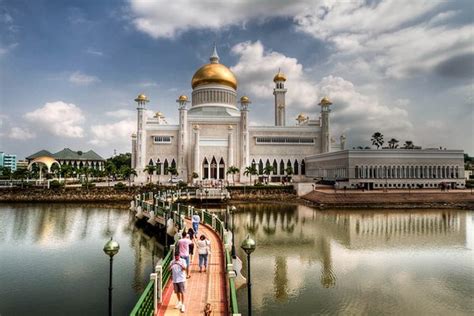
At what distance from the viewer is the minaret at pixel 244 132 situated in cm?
5106

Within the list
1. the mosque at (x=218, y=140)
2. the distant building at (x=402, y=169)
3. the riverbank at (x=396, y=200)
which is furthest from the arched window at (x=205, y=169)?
the distant building at (x=402, y=169)

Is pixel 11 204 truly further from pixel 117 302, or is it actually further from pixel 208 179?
pixel 117 302

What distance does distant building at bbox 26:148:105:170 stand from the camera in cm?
7356

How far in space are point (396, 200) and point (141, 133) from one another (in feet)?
123

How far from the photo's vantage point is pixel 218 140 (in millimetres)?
50812

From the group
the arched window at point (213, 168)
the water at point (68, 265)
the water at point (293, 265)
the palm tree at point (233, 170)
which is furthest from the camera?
the arched window at point (213, 168)

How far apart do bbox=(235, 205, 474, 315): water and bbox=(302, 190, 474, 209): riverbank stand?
7.34 meters

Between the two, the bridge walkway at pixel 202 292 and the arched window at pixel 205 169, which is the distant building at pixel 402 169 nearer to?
the arched window at pixel 205 169

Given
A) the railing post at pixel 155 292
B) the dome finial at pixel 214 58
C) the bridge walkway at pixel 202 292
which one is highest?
the dome finial at pixel 214 58

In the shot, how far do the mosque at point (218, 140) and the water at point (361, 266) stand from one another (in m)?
25.7

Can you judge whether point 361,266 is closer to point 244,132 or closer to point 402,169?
point 402,169

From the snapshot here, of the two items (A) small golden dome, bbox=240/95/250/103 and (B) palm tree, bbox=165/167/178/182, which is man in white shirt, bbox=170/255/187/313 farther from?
(A) small golden dome, bbox=240/95/250/103

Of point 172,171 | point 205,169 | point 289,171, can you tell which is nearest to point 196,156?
point 205,169

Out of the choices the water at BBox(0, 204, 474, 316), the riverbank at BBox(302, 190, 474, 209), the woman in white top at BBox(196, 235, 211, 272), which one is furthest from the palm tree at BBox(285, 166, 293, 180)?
the woman in white top at BBox(196, 235, 211, 272)
